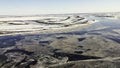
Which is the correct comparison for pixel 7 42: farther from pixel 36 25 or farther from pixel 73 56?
pixel 36 25

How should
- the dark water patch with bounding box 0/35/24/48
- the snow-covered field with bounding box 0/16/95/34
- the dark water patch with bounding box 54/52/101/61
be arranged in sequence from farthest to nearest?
the snow-covered field with bounding box 0/16/95/34 < the dark water patch with bounding box 0/35/24/48 < the dark water patch with bounding box 54/52/101/61

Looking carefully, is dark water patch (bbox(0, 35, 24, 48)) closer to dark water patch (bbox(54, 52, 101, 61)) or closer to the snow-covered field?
the snow-covered field

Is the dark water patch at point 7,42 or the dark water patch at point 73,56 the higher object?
the dark water patch at point 73,56

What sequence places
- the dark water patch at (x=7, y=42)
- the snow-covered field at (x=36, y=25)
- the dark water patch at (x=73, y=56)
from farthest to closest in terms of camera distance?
the snow-covered field at (x=36, y=25)
the dark water patch at (x=7, y=42)
the dark water patch at (x=73, y=56)

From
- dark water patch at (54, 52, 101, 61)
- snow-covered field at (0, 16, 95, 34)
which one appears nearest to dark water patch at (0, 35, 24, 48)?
snow-covered field at (0, 16, 95, 34)

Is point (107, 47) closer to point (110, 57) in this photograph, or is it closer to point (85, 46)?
point (85, 46)

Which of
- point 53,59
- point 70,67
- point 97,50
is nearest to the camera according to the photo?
point 70,67

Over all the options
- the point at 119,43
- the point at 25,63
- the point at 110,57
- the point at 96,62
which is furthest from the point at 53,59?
the point at 119,43

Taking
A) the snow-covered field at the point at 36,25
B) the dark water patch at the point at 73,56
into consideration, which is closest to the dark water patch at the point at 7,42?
the snow-covered field at the point at 36,25

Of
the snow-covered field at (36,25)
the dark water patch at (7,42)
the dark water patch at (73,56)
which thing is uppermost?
the dark water patch at (73,56)

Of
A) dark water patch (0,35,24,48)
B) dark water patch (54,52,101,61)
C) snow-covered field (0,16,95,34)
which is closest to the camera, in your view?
dark water patch (54,52,101,61)

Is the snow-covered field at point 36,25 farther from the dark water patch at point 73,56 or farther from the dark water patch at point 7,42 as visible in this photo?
the dark water patch at point 73,56
